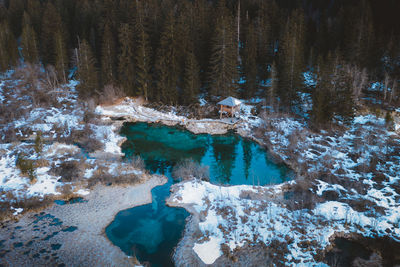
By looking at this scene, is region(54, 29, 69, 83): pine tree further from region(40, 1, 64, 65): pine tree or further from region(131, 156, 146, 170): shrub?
region(131, 156, 146, 170): shrub

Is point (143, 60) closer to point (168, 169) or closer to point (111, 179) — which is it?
point (168, 169)

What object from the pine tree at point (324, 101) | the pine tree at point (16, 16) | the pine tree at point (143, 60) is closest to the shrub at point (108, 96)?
the pine tree at point (143, 60)

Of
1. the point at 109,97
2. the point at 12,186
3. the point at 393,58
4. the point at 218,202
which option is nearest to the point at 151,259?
the point at 218,202

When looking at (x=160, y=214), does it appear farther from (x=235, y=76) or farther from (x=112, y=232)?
(x=235, y=76)

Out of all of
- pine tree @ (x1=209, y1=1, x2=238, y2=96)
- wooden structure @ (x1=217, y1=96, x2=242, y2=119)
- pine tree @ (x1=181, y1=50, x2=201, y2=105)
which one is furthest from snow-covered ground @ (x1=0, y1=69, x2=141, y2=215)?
pine tree @ (x1=209, y1=1, x2=238, y2=96)

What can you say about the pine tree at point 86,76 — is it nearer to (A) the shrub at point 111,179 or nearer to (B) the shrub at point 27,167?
(B) the shrub at point 27,167

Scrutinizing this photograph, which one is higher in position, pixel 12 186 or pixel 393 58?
pixel 393 58
